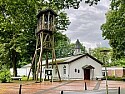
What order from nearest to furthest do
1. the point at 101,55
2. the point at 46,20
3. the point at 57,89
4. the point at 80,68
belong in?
the point at 101,55 < the point at 57,89 < the point at 46,20 < the point at 80,68

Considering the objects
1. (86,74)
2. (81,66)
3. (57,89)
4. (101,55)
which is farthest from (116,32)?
(57,89)

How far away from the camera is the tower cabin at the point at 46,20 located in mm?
30906

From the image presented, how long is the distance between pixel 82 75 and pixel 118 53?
772 centimetres

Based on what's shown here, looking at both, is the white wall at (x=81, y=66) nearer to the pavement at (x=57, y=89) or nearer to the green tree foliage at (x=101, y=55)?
the green tree foliage at (x=101, y=55)

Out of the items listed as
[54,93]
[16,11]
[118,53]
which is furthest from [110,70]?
[16,11]

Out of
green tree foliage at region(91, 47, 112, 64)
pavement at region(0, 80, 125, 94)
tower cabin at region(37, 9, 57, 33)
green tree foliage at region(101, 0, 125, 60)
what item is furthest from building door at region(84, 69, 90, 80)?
pavement at region(0, 80, 125, 94)

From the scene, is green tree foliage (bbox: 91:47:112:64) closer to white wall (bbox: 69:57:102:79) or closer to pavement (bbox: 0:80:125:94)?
white wall (bbox: 69:57:102:79)

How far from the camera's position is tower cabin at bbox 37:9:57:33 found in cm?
3091

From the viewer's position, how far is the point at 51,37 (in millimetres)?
32250

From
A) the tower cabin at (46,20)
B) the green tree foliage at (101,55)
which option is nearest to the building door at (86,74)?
the green tree foliage at (101,55)

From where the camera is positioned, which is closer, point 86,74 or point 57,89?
point 57,89

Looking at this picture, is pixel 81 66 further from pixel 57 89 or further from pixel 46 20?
pixel 57 89

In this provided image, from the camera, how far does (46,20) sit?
104 ft

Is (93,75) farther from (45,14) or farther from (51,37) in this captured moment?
(45,14)
